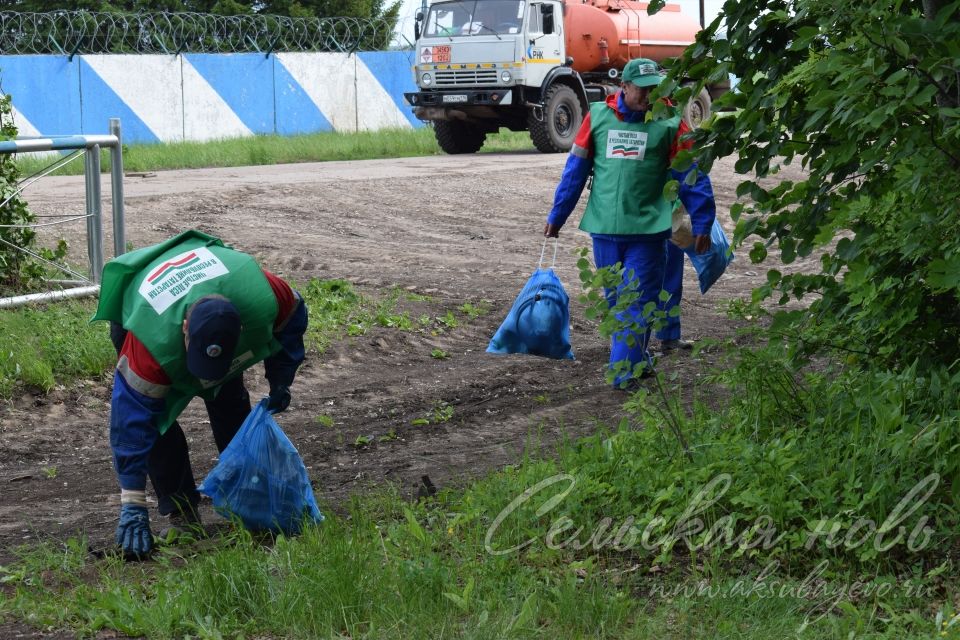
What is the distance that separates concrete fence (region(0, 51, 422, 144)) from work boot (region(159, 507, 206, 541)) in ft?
55.4

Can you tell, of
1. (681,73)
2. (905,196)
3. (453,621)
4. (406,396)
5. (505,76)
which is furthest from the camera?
(505,76)

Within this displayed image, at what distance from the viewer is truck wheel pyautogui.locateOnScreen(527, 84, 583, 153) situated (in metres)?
20.0

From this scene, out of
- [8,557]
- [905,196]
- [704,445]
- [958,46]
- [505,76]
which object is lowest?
[8,557]

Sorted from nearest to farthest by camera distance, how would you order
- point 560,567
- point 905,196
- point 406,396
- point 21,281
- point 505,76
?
point 560,567, point 905,196, point 406,396, point 21,281, point 505,76

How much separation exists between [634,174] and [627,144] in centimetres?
17

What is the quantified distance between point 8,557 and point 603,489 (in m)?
2.21

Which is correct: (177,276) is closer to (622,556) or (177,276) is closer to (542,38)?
(622,556)

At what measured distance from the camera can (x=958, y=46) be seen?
144 inches

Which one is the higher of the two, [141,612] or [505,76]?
[505,76]

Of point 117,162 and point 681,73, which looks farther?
point 117,162

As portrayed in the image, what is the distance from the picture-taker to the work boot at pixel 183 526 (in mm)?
4395

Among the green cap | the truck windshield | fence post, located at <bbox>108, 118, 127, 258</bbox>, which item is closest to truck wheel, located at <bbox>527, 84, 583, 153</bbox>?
the truck windshield

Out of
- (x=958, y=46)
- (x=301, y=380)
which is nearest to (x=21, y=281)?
(x=301, y=380)

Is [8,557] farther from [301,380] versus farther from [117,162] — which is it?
[117,162]
